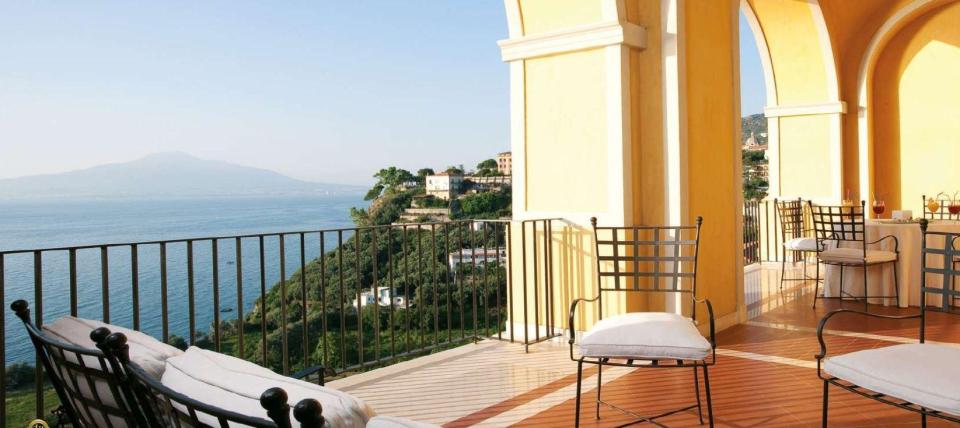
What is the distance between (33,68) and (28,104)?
2.04m

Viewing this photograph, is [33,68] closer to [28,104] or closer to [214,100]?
[28,104]

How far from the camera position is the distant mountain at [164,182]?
35938 millimetres

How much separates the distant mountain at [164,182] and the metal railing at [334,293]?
30.9 ft

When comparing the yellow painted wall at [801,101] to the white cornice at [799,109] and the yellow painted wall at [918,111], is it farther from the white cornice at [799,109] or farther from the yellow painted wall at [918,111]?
the yellow painted wall at [918,111]

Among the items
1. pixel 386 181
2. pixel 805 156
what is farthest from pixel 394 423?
pixel 386 181

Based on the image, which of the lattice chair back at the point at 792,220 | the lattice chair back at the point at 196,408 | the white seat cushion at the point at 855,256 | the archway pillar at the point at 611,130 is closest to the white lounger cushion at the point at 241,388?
the lattice chair back at the point at 196,408

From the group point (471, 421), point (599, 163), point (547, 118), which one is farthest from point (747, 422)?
point (547, 118)

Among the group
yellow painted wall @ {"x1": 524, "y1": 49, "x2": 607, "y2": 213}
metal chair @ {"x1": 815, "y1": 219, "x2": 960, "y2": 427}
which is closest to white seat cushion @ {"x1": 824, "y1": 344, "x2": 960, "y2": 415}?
metal chair @ {"x1": 815, "y1": 219, "x2": 960, "y2": 427}

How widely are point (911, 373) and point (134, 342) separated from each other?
2058mm

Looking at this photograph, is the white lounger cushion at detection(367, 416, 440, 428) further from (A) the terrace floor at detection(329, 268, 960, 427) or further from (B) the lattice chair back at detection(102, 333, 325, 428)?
(A) the terrace floor at detection(329, 268, 960, 427)

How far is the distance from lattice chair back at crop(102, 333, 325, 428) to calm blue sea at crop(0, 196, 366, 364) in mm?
21111

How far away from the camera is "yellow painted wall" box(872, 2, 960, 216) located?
843 centimetres

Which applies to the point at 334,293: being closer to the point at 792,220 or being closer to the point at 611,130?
the point at 792,220

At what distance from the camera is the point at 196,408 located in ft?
2.89
